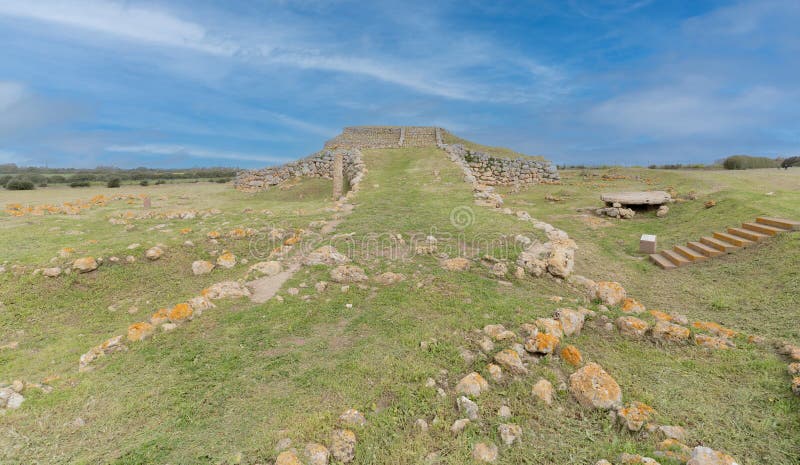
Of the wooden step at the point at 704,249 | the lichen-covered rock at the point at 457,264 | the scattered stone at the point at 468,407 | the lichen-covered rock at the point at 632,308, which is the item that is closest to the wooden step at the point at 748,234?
the wooden step at the point at 704,249

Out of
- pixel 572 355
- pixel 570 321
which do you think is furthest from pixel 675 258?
pixel 572 355

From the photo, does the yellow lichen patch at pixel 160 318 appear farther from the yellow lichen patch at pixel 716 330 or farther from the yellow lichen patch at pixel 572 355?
the yellow lichen patch at pixel 716 330

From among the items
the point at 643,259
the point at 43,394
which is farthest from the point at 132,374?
the point at 643,259

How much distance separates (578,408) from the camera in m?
3.86

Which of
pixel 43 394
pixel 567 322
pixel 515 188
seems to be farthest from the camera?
pixel 515 188

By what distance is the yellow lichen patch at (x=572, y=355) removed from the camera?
4523 millimetres

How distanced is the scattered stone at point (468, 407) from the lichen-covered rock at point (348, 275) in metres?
3.72

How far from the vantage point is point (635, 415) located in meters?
3.60

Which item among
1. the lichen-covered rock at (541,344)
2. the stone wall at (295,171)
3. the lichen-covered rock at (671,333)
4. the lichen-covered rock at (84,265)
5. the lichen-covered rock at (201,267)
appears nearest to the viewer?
the lichen-covered rock at (541,344)

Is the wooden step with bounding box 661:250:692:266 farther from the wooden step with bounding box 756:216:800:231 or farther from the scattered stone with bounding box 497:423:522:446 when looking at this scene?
the scattered stone with bounding box 497:423:522:446

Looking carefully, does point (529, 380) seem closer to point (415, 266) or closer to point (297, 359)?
point (297, 359)

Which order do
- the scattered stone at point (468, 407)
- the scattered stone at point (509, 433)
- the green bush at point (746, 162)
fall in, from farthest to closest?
the green bush at point (746, 162)
the scattered stone at point (468, 407)
the scattered stone at point (509, 433)

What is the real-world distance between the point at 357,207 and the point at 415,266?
19.2 ft

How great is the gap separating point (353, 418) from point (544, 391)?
2.19m
